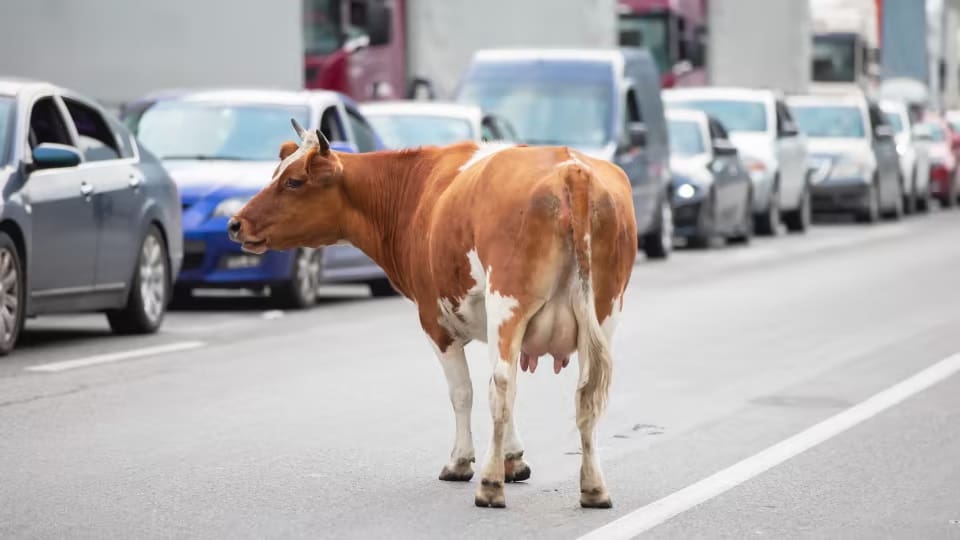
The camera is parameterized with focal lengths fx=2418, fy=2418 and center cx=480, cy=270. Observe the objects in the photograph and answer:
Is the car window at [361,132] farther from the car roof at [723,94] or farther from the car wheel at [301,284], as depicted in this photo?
the car roof at [723,94]

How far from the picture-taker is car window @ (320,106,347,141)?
1952 cm

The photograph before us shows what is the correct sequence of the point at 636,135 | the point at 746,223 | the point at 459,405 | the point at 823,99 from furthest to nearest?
the point at 823,99 < the point at 746,223 < the point at 636,135 < the point at 459,405

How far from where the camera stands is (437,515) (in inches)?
328

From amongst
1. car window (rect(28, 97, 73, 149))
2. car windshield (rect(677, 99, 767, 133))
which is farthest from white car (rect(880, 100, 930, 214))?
car window (rect(28, 97, 73, 149))

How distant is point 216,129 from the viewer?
1931 centimetres

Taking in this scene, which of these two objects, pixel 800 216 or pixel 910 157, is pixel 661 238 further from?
pixel 910 157

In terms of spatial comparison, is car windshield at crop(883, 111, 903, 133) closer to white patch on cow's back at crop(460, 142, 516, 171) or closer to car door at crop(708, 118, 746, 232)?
car door at crop(708, 118, 746, 232)

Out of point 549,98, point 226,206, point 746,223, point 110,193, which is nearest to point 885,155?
point 746,223

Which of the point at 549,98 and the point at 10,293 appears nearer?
the point at 10,293

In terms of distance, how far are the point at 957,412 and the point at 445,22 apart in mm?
19304

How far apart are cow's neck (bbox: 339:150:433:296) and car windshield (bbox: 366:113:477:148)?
43.8 feet

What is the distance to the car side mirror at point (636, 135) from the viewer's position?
25.2m

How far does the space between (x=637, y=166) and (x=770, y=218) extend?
7456mm

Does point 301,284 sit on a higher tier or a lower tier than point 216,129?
lower
